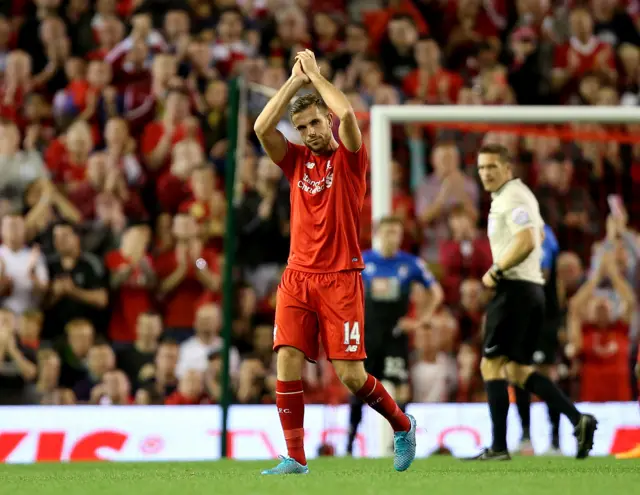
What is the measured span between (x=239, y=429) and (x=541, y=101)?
5.99 m

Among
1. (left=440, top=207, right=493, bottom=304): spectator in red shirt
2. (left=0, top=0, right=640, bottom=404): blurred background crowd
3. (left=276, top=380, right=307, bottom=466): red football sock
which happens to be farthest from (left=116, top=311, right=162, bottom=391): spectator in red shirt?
(left=276, top=380, right=307, bottom=466): red football sock

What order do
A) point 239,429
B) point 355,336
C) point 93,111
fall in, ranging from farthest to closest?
point 93,111 < point 239,429 < point 355,336

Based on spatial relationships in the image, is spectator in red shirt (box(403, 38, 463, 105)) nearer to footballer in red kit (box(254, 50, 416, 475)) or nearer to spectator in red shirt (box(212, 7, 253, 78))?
spectator in red shirt (box(212, 7, 253, 78))

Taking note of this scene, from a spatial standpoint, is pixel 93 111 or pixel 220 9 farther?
pixel 220 9

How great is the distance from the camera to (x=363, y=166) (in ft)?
19.5

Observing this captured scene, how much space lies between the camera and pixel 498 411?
23.9 ft

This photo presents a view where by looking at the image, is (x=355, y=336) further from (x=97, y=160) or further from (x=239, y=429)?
(x=97, y=160)

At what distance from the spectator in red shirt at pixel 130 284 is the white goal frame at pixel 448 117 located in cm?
253

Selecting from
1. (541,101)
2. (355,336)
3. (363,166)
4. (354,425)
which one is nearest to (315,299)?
(355,336)

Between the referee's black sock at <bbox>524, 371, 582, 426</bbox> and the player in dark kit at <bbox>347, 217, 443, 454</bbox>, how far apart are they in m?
2.28

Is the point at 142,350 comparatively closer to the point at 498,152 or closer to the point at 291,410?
the point at 498,152

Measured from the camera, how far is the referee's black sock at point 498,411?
7301mm

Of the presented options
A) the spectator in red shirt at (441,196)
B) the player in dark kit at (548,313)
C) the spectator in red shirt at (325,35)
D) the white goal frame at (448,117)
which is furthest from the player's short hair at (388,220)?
the spectator in red shirt at (325,35)

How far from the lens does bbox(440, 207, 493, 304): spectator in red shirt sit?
1087 cm
